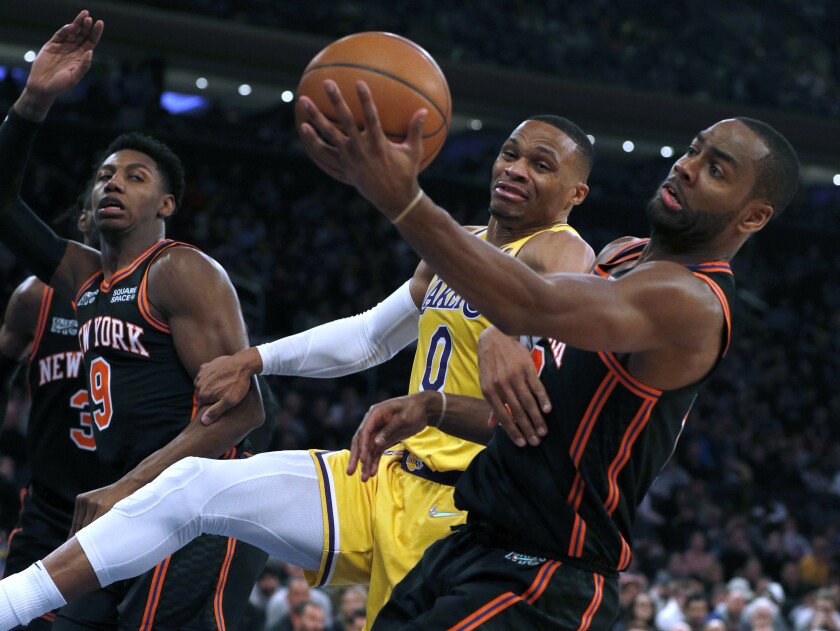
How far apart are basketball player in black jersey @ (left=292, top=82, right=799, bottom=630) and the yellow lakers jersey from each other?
12.3 inches

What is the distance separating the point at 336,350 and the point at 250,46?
14.8 metres

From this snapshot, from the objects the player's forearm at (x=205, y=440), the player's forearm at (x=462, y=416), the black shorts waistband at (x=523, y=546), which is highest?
the player's forearm at (x=462, y=416)

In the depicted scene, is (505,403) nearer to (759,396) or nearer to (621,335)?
(621,335)

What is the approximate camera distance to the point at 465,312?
12.5 ft

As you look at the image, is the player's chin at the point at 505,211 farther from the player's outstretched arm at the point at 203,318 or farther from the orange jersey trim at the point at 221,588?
the orange jersey trim at the point at 221,588

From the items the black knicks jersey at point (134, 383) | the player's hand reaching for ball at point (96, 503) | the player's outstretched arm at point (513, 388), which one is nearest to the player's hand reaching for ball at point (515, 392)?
the player's outstretched arm at point (513, 388)

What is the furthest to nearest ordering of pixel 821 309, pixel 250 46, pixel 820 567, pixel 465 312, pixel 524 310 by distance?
1. pixel 821 309
2. pixel 250 46
3. pixel 820 567
4. pixel 465 312
5. pixel 524 310

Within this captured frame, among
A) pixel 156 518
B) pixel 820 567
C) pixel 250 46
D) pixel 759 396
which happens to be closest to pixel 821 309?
pixel 759 396

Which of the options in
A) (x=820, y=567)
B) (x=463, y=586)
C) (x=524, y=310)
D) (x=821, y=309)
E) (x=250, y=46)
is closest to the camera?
(x=524, y=310)

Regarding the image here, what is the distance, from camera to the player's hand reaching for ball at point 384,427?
3316 millimetres

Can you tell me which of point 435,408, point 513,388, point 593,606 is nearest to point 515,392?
point 513,388

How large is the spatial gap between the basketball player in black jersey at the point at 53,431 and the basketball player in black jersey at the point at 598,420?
7.19ft

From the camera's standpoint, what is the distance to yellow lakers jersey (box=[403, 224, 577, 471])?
3.74 metres

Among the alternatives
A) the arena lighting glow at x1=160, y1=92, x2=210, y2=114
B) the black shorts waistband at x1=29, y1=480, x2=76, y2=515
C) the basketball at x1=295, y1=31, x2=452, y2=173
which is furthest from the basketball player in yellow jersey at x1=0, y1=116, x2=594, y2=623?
the arena lighting glow at x1=160, y1=92, x2=210, y2=114
